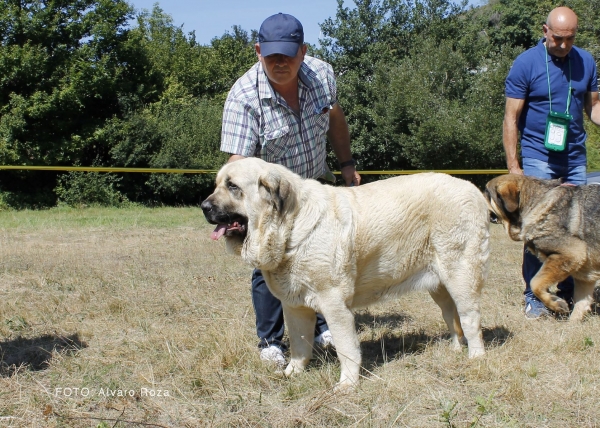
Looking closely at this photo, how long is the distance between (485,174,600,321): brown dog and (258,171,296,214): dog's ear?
8.12 feet

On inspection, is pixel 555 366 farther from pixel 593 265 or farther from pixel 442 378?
pixel 593 265

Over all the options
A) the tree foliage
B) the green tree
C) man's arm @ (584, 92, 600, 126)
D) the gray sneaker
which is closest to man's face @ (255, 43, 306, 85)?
man's arm @ (584, 92, 600, 126)

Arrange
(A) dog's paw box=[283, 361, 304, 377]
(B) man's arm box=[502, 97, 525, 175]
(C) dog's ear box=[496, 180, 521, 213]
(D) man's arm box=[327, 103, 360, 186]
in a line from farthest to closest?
(B) man's arm box=[502, 97, 525, 175]
(C) dog's ear box=[496, 180, 521, 213]
(D) man's arm box=[327, 103, 360, 186]
(A) dog's paw box=[283, 361, 304, 377]

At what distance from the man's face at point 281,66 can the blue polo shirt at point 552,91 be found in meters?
2.40

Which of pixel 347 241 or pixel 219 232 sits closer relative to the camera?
pixel 219 232

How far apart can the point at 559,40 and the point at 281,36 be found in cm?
268

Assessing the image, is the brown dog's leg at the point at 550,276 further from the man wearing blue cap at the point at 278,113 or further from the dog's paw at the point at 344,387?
the dog's paw at the point at 344,387

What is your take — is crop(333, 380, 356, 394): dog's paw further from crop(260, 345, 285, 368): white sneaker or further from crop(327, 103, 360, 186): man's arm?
crop(327, 103, 360, 186): man's arm

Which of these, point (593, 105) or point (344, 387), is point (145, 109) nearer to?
point (593, 105)

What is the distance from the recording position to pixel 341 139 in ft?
16.3

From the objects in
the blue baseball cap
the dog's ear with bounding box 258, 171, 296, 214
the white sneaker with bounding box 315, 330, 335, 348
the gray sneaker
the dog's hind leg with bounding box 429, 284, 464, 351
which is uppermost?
the blue baseball cap

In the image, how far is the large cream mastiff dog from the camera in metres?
3.71

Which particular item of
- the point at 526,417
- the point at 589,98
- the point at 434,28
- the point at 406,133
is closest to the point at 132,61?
the point at 406,133

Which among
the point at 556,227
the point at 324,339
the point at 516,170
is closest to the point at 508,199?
the point at 516,170
